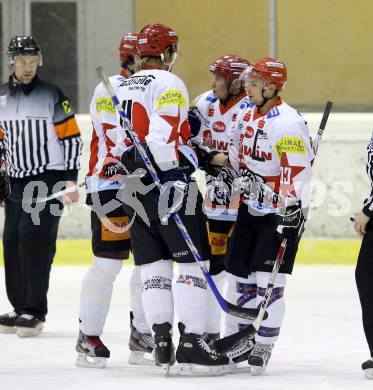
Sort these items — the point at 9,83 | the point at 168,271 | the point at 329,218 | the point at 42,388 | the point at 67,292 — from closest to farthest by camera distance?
the point at 42,388 < the point at 168,271 < the point at 9,83 < the point at 67,292 < the point at 329,218

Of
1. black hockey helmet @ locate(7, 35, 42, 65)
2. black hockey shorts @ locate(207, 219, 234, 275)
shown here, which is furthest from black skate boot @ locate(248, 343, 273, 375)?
black hockey helmet @ locate(7, 35, 42, 65)

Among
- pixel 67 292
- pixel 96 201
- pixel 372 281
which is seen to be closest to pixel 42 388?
pixel 96 201

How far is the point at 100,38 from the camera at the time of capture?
11180mm

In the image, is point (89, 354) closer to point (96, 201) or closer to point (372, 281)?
point (96, 201)

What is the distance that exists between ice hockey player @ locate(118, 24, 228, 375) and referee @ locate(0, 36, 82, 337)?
128cm

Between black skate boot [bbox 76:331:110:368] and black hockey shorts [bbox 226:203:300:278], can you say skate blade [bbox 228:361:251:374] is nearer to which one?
black hockey shorts [bbox 226:203:300:278]

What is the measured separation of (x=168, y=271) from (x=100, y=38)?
645cm

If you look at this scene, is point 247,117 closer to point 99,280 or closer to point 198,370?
point 99,280

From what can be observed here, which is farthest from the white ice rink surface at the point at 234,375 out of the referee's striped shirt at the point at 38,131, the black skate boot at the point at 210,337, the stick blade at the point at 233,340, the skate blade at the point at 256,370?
the referee's striped shirt at the point at 38,131

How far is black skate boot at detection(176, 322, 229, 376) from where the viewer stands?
4.88m

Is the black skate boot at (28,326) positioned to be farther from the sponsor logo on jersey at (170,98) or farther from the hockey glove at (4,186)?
the sponsor logo on jersey at (170,98)

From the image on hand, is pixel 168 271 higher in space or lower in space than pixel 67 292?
higher

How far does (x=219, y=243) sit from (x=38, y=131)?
114cm

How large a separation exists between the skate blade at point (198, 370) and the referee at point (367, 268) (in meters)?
0.51
